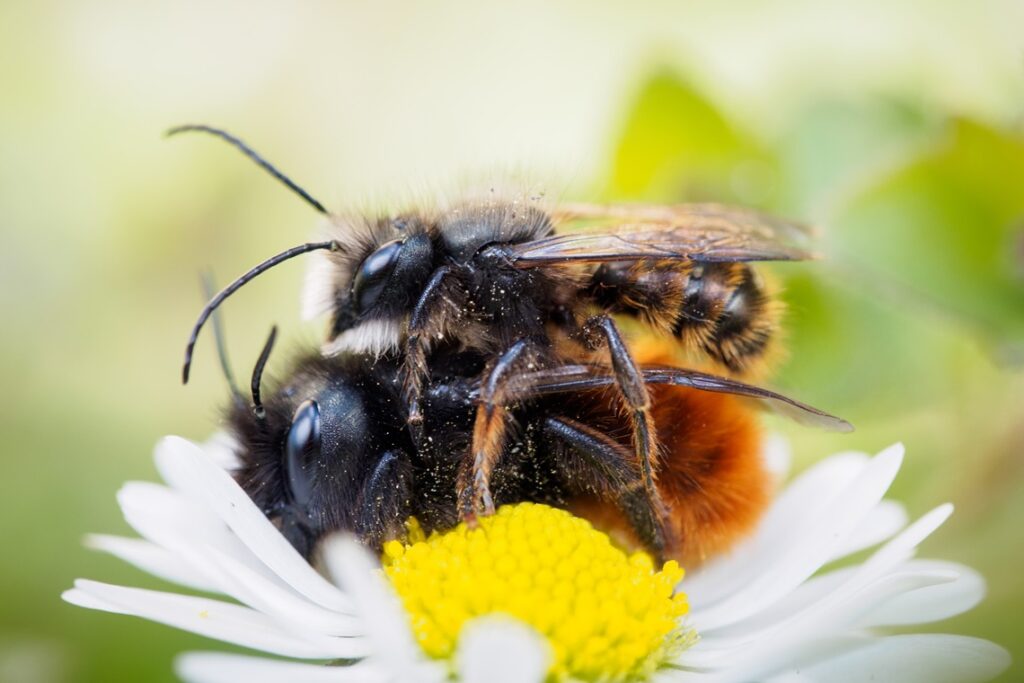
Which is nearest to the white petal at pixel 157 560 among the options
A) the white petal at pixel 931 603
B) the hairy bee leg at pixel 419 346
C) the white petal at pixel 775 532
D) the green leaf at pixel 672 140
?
the hairy bee leg at pixel 419 346

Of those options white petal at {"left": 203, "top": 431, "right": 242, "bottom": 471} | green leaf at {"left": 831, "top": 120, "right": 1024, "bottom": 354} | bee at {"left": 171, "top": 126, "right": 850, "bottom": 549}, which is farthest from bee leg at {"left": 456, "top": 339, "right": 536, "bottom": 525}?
green leaf at {"left": 831, "top": 120, "right": 1024, "bottom": 354}

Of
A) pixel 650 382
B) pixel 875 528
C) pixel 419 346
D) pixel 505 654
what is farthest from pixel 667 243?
pixel 505 654

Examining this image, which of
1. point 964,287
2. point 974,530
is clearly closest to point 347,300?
point 964,287

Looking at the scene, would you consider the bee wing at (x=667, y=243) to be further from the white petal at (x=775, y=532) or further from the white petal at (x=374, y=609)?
the white petal at (x=374, y=609)

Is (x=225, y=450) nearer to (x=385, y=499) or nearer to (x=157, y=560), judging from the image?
(x=157, y=560)

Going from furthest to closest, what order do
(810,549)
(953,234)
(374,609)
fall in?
1. (953,234)
2. (810,549)
3. (374,609)

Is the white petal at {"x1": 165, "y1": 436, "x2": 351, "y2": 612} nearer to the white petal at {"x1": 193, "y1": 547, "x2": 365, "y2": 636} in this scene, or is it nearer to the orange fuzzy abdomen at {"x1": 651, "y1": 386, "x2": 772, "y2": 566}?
the white petal at {"x1": 193, "y1": 547, "x2": 365, "y2": 636}
